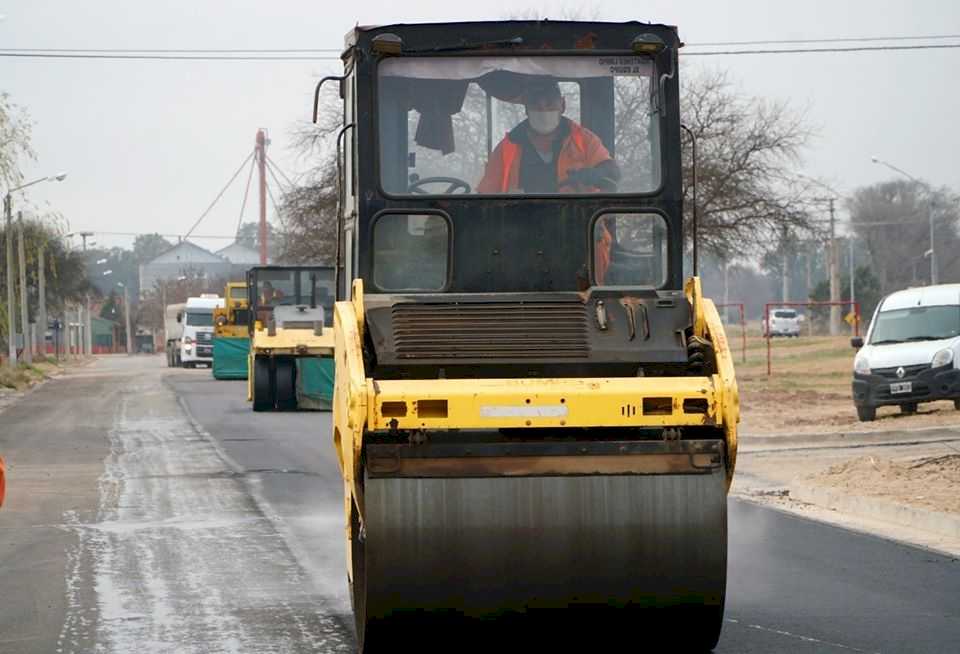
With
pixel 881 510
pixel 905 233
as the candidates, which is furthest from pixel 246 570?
pixel 905 233

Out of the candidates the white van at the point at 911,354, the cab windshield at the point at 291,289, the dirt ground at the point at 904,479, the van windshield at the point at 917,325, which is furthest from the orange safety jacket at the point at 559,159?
the cab windshield at the point at 291,289

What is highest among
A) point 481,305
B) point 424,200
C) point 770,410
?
point 424,200

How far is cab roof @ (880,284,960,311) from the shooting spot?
995 inches

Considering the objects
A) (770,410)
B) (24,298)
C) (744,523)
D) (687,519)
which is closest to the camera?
(687,519)

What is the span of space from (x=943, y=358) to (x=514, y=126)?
55.3 ft

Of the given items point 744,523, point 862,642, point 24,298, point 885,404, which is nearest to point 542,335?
point 862,642

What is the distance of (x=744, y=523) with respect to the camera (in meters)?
13.6

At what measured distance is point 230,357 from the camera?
152ft

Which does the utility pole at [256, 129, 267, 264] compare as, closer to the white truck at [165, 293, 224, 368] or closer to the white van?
the white truck at [165, 293, 224, 368]

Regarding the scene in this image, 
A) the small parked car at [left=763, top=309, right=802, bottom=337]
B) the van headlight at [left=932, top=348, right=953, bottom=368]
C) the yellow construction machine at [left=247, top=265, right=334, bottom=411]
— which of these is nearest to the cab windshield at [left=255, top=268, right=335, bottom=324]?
the yellow construction machine at [left=247, top=265, right=334, bottom=411]

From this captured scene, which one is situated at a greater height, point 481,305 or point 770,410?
point 481,305

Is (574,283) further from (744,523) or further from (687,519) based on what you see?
(744,523)

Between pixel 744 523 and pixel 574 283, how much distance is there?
561 centimetres

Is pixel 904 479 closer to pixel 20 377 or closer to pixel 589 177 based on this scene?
pixel 589 177
